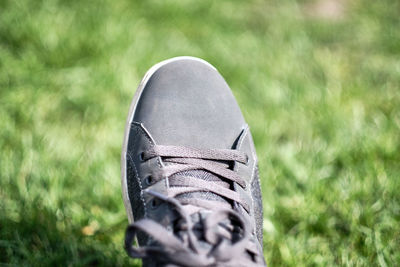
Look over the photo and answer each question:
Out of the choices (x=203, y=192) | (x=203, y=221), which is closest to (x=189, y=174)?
(x=203, y=192)

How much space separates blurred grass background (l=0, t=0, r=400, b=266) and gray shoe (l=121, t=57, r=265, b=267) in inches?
10.4

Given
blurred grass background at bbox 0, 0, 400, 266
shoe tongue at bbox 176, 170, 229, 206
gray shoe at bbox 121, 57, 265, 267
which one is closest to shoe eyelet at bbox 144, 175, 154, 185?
gray shoe at bbox 121, 57, 265, 267

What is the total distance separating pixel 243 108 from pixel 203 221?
3.40 ft

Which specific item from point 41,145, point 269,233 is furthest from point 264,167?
point 41,145

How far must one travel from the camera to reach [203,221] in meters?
1.24

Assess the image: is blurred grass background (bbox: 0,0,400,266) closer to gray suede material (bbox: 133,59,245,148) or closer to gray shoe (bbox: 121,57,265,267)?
gray shoe (bbox: 121,57,265,267)

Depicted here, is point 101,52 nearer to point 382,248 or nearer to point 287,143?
point 287,143

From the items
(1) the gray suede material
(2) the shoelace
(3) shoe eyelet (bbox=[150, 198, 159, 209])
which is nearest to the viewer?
(2) the shoelace

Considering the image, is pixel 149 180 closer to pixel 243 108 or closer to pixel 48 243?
pixel 48 243

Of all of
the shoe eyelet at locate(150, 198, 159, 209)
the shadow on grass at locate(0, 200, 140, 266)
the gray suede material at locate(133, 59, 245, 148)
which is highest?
the gray suede material at locate(133, 59, 245, 148)

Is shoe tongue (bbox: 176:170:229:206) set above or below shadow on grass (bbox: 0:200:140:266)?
above

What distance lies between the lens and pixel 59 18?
2.30 metres

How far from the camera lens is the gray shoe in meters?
1.16

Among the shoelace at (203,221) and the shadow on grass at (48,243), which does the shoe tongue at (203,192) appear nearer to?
the shoelace at (203,221)
